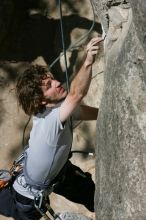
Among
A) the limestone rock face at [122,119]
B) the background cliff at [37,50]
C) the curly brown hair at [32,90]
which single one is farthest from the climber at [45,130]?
the background cliff at [37,50]

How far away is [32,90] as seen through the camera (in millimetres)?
3109

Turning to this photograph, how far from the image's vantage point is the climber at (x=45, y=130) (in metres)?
3.00

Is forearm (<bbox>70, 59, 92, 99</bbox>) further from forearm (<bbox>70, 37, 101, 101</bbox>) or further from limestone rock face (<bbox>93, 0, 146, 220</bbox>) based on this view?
limestone rock face (<bbox>93, 0, 146, 220</bbox>)

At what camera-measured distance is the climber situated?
3000 millimetres

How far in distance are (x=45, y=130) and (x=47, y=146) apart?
0.10 metres

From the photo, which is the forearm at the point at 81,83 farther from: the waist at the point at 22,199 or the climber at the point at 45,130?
the waist at the point at 22,199

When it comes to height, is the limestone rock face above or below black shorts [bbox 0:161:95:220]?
above

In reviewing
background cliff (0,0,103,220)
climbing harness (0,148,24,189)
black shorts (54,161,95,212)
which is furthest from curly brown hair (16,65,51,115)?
background cliff (0,0,103,220)

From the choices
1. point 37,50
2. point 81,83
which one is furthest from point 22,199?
point 37,50

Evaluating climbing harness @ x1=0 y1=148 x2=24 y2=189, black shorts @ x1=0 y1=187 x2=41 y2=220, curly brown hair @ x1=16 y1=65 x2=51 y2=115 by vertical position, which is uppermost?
curly brown hair @ x1=16 y1=65 x2=51 y2=115

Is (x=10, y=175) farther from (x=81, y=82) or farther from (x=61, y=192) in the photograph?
(x=81, y=82)

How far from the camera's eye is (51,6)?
18.4ft

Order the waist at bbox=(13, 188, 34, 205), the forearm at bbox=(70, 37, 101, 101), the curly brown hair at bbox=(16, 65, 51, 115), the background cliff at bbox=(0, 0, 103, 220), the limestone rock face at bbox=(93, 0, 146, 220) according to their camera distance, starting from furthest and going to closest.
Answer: the background cliff at bbox=(0, 0, 103, 220), the waist at bbox=(13, 188, 34, 205), the curly brown hair at bbox=(16, 65, 51, 115), the forearm at bbox=(70, 37, 101, 101), the limestone rock face at bbox=(93, 0, 146, 220)

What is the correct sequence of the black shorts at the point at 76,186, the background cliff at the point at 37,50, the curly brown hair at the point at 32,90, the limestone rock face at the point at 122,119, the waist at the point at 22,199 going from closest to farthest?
the limestone rock face at the point at 122,119, the curly brown hair at the point at 32,90, the waist at the point at 22,199, the black shorts at the point at 76,186, the background cliff at the point at 37,50
